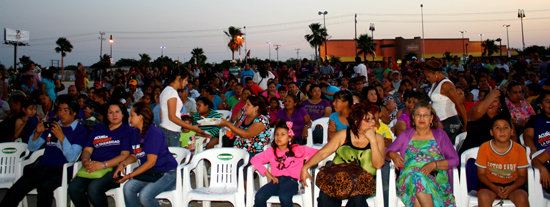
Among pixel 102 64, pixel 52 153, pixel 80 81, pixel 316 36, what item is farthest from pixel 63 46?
pixel 52 153

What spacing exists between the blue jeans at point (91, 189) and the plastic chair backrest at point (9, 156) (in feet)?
4.45

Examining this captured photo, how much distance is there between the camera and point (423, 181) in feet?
10.3

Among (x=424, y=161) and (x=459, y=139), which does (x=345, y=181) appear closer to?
(x=424, y=161)

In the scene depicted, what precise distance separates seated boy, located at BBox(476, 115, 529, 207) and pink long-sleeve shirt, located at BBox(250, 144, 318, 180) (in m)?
1.55

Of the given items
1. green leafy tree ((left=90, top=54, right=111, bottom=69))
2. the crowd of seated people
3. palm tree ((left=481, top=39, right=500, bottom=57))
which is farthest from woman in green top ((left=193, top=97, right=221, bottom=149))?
palm tree ((left=481, top=39, right=500, bottom=57))

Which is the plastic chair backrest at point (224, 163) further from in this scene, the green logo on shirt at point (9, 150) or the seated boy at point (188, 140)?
the green logo on shirt at point (9, 150)

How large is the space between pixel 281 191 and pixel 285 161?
12.9 inches

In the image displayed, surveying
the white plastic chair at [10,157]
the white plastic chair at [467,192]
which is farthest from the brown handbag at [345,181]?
the white plastic chair at [10,157]

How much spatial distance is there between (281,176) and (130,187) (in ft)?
4.88

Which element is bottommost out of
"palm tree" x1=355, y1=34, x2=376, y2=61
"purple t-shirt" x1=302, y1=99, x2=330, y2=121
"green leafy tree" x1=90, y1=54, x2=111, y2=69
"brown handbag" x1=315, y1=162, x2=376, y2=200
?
"brown handbag" x1=315, y1=162, x2=376, y2=200

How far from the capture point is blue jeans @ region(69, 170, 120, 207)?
3629 millimetres

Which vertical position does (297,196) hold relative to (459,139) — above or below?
below

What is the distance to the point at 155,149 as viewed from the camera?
3.67m

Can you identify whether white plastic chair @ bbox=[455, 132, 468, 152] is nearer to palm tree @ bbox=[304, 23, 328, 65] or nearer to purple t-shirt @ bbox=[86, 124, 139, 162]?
purple t-shirt @ bbox=[86, 124, 139, 162]
